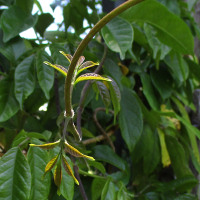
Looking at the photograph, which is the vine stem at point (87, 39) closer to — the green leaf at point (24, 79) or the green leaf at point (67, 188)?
the green leaf at point (67, 188)

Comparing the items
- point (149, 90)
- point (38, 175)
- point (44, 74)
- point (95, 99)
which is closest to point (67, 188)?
point (38, 175)

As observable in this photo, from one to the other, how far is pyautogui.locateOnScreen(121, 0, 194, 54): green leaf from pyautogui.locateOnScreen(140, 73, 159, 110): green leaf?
0.16m

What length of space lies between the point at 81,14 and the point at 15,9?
12 centimetres

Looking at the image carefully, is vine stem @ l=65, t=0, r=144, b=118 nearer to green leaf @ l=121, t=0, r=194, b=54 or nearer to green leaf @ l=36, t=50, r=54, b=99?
green leaf @ l=36, t=50, r=54, b=99

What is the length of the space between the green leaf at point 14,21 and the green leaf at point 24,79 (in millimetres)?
59

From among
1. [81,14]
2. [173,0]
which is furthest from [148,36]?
[173,0]

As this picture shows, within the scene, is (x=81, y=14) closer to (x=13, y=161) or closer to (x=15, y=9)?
(x=15, y=9)

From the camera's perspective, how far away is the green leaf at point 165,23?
1.55ft

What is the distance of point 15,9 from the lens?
470 millimetres

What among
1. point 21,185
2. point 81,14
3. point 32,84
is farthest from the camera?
point 81,14

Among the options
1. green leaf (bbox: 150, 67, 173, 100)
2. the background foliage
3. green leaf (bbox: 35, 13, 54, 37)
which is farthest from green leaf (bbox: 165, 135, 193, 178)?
green leaf (bbox: 35, 13, 54, 37)

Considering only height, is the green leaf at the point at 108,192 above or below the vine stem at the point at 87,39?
below

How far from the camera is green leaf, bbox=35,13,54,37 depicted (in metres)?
0.50

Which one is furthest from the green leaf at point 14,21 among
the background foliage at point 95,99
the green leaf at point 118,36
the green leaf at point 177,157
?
the green leaf at point 177,157
